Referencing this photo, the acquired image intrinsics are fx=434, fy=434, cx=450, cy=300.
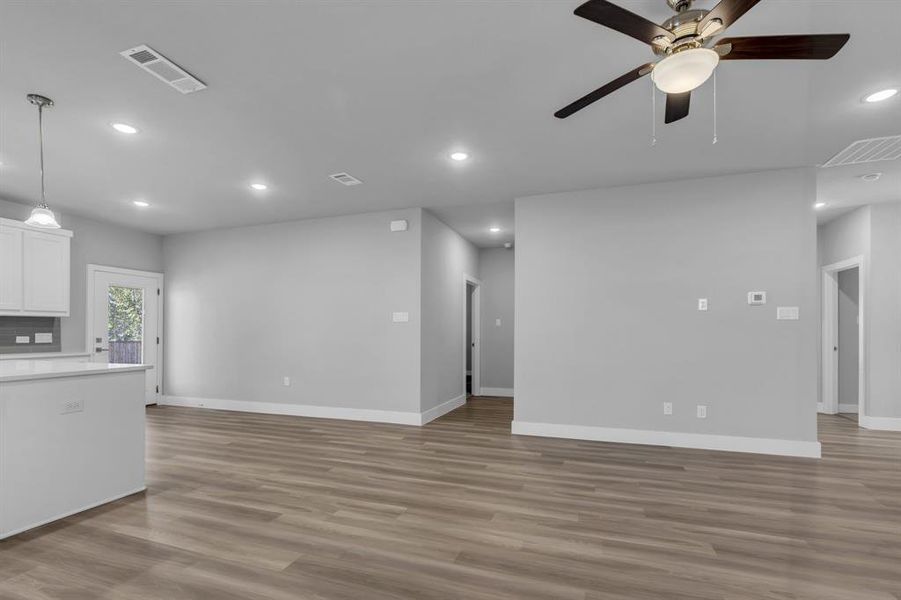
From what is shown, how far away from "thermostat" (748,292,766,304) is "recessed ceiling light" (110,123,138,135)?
578cm

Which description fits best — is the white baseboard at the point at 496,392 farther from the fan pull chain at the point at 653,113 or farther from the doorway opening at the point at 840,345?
the fan pull chain at the point at 653,113

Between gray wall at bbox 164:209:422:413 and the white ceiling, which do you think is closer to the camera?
the white ceiling

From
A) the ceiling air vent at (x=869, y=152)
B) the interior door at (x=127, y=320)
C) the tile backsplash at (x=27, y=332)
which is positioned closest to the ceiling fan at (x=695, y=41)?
the ceiling air vent at (x=869, y=152)

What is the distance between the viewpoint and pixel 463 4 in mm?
2107

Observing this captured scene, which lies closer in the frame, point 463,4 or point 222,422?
point 463,4

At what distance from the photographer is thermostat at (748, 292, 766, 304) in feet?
14.4

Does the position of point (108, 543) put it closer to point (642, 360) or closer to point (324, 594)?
point (324, 594)

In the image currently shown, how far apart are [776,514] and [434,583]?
240cm

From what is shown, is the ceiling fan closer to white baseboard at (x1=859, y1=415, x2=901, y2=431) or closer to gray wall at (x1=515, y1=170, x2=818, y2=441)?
gray wall at (x1=515, y1=170, x2=818, y2=441)

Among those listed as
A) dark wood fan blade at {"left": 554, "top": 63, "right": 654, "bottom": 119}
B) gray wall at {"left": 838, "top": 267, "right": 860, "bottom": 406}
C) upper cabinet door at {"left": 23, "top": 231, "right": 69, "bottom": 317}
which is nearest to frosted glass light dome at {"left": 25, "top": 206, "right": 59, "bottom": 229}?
upper cabinet door at {"left": 23, "top": 231, "right": 69, "bottom": 317}

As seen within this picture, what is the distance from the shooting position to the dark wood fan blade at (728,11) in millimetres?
1711

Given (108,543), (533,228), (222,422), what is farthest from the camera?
(222,422)

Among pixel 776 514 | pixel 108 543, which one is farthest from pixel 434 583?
pixel 776 514

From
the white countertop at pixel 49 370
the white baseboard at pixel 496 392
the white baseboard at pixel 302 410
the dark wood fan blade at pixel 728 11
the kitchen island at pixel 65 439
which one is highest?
the dark wood fan blade at pixel 728 11
